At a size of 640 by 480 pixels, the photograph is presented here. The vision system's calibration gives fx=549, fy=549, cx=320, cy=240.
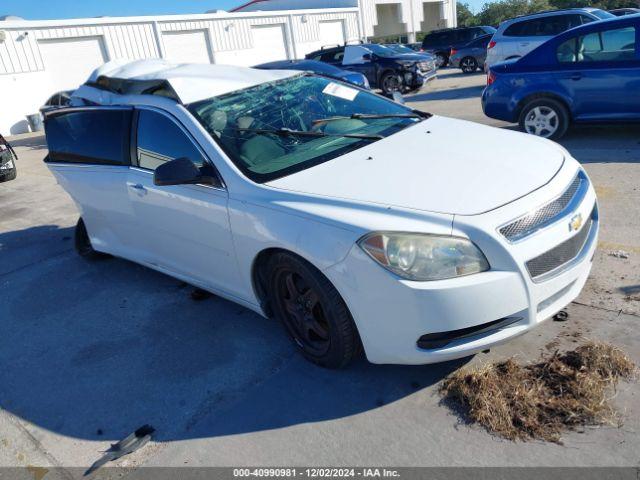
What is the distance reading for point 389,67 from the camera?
1619cm

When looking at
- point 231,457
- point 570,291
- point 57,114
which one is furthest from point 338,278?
point 57,114

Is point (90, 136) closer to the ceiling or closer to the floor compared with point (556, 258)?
closer to the ceiling

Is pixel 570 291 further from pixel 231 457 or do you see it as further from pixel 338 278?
pixel 231 457

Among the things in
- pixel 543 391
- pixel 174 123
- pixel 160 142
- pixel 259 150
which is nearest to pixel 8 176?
pixel 160 142

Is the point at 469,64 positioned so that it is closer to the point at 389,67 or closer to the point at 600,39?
the point at 389,67

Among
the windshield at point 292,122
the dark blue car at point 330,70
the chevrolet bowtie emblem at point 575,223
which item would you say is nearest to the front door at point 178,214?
the windshield at point 292,122

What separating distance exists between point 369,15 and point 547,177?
41004 millimetres

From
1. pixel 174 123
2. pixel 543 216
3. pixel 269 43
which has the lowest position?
pixel 543 216

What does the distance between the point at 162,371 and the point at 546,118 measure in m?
6.40

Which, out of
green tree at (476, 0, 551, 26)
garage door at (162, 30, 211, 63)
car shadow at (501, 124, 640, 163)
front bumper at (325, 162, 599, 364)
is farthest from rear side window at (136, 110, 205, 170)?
green tree at (476, 0, 551, 26)

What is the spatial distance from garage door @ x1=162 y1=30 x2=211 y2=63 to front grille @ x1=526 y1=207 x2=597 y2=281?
26.1 metres

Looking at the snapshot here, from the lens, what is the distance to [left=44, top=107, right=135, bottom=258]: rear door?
4.29 meters

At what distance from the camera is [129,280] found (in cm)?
502

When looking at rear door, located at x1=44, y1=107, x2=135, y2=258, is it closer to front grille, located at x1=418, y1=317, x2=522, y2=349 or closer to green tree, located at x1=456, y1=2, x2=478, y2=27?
front grille, located at x1=418, y1=317, x2=522, y2=349
